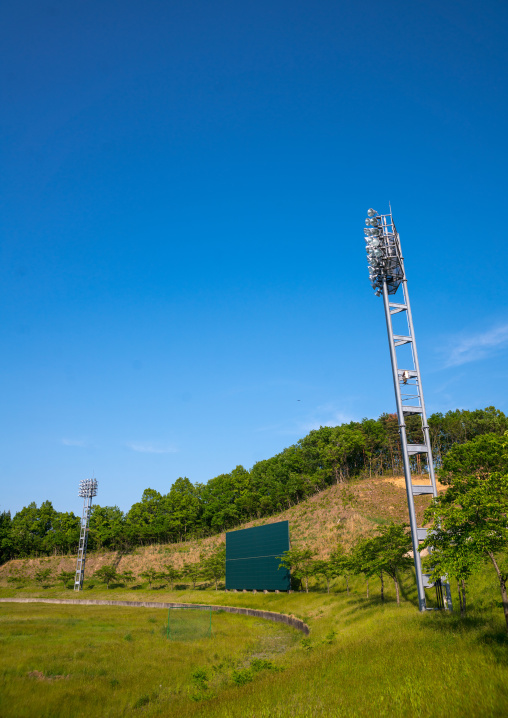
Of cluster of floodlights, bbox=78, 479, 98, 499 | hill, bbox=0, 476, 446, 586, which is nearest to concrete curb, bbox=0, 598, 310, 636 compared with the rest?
hill, bbox=0, 476, 446, 586

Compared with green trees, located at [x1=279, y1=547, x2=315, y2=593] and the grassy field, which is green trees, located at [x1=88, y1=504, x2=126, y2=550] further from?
the grassy field

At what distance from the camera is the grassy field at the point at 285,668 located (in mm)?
11953

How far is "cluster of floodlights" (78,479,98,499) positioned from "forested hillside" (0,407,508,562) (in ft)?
51.6

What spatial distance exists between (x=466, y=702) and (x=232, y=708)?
643 centimetres

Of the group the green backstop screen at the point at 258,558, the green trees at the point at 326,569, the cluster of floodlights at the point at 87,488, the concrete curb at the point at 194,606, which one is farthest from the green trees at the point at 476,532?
the cluster of floodlights at the point at 87,488

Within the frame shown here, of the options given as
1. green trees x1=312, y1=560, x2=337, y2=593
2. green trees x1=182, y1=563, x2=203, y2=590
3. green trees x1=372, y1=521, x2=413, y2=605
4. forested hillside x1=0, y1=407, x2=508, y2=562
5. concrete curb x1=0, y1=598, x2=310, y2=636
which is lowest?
concrete curb x1=0, y1=598, x2=310, y2=636

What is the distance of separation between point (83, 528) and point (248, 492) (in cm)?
3621

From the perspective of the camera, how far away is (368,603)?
31.8 meters

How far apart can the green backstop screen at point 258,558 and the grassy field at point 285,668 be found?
17.7 meters

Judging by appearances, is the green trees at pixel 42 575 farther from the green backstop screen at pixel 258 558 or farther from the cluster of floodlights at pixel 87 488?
the green backstop screen at pixel 258 558

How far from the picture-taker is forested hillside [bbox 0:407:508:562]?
89.8 m

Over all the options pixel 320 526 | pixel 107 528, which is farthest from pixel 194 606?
pixel 107 528

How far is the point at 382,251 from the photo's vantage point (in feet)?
102

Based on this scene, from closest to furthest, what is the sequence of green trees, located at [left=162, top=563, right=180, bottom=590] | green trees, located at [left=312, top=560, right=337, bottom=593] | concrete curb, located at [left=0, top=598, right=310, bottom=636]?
concrete curb, located at [left=0, top=598, right=310, bottom=636] < green trees, located at [left=312, top=560, right=337, bottom=593] < green trees, located at [left=162, top=563, right=180, bottom=590]
